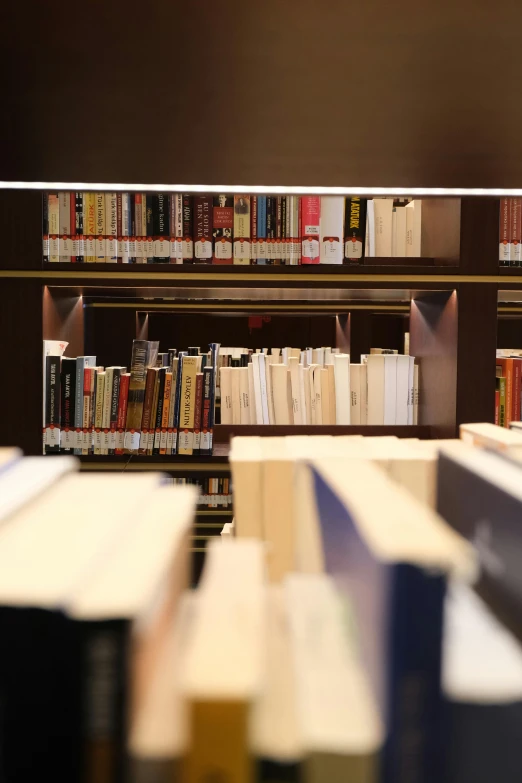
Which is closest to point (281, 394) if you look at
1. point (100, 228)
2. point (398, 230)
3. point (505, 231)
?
point (398, 230)

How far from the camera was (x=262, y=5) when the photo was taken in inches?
20.2

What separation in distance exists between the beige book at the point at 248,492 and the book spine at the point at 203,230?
5.30 feet

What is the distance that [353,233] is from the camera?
7.72 feet

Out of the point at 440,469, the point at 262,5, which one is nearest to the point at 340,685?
the point at 440,469

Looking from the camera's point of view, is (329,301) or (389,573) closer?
(389,573)

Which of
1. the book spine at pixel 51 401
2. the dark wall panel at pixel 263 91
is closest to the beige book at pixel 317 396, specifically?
the book spine at pixel 51 401

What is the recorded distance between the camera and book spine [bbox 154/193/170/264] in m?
2.29

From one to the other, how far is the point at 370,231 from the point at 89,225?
103 centimetres

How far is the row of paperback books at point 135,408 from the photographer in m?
2.35

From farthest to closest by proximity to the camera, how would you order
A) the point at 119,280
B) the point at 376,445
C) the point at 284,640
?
the point at 119,280
the point at 376,445
the point at 284,640

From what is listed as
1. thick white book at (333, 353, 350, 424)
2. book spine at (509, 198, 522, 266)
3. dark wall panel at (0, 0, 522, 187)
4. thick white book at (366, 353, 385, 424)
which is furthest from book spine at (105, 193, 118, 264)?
book spine at (509, 198, 522, 266)

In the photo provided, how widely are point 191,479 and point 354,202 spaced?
1207 millimetres

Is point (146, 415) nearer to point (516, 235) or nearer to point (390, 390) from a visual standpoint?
point (390, 390)

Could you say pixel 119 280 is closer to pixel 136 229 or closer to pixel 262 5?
pixel 136 229
